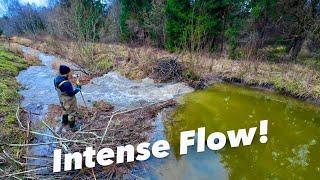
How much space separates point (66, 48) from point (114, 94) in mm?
13606

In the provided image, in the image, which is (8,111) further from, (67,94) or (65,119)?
(67,94)

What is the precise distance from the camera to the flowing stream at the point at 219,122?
747 centimetres

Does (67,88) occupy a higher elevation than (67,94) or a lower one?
higher

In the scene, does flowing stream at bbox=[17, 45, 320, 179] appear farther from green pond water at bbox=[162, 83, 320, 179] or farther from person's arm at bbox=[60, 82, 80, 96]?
person's arm at bbox=[60, 82, 80, 96]

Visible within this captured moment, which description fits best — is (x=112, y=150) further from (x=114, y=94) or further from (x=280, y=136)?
(x=114, y=94)

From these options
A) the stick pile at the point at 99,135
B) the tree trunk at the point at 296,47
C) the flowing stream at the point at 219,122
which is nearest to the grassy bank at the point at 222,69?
the flowing stream at the point at 219,122

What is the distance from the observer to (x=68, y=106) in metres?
8.66

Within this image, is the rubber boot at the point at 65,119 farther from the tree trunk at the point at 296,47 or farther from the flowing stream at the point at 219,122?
the tree trunk at the point at 296,47

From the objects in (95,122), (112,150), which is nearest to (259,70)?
(95,122)

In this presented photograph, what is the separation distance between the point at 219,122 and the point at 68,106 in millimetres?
4776

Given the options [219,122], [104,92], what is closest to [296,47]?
[219,122]

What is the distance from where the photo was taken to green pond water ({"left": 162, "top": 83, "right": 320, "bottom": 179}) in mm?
7465

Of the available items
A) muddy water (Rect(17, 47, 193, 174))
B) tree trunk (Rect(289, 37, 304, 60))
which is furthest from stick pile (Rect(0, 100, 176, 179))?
tree trunk (Rect(289, 37, 304, 60))

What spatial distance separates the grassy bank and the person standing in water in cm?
773
